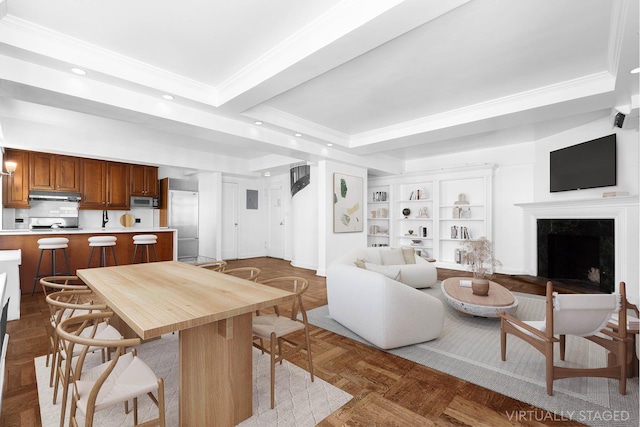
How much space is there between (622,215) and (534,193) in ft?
5.51

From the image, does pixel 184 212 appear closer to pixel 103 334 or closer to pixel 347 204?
pixel 347 204

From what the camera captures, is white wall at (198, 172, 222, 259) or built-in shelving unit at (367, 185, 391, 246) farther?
built-in shelving unit at (367, 185, 391, 246)

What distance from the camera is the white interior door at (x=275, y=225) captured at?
27.6ft

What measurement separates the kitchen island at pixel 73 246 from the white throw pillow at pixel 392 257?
425cm

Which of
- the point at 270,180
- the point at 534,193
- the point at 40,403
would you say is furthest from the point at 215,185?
the point at 534,193

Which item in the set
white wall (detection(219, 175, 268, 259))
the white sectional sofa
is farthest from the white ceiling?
white wall (detection(219, 175, 268, 259))

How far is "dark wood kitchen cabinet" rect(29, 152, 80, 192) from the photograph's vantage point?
553cm

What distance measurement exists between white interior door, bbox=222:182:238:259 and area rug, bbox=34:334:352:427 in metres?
5.55

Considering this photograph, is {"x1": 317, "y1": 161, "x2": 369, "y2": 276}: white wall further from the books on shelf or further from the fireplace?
the fireplace

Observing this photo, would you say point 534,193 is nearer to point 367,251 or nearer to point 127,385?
point 367,251

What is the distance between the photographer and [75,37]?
259 centimetres

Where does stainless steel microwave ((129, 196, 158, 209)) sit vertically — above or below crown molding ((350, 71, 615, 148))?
below

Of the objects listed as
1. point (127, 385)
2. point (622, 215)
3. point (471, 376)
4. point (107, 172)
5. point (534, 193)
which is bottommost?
point (471, 376)

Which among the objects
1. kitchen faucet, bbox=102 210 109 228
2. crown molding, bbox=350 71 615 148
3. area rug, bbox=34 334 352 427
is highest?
crown molding, bbox=350 71 615 148
